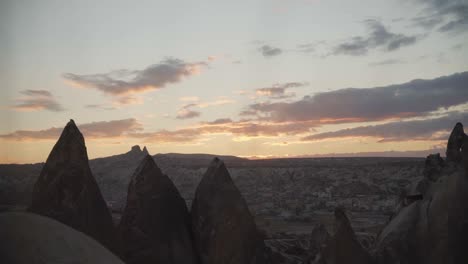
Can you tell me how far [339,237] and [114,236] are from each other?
611 cm

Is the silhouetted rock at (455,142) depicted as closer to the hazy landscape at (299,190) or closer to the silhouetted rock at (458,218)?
the silhouetted rock at (458,218)

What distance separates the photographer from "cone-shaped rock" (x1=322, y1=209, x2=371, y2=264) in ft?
37.8

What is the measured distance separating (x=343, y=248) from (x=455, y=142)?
4.93 metres

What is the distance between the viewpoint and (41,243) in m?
6.07

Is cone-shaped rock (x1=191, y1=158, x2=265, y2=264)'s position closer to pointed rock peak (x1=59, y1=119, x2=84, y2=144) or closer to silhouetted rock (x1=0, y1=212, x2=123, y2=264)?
pointed rock peak (x1=59, y1=119, x2=84, y2=144)

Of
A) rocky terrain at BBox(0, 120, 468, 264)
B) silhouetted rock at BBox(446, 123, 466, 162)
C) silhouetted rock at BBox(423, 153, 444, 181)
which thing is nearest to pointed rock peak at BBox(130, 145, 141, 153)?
rocky terrain at BBox(0, 120, 468, 264)

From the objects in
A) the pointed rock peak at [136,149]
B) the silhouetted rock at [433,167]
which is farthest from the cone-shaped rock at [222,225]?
the pointed rock peak at [136,149]

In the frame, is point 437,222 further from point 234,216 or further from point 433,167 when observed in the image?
point 234,216

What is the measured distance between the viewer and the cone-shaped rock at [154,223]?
11.8 metres

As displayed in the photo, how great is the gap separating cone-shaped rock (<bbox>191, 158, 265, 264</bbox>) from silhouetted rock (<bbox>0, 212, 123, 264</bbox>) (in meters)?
5.37

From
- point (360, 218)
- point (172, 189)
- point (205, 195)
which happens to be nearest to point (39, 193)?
point (172, 189)

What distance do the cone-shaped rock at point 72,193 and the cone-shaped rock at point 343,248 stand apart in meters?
5.74

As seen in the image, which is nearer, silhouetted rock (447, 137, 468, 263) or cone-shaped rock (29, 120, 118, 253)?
silhouetted rock (447, 137, 468, 263)

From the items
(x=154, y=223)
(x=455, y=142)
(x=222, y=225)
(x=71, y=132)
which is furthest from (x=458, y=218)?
(x=71, y=132)
